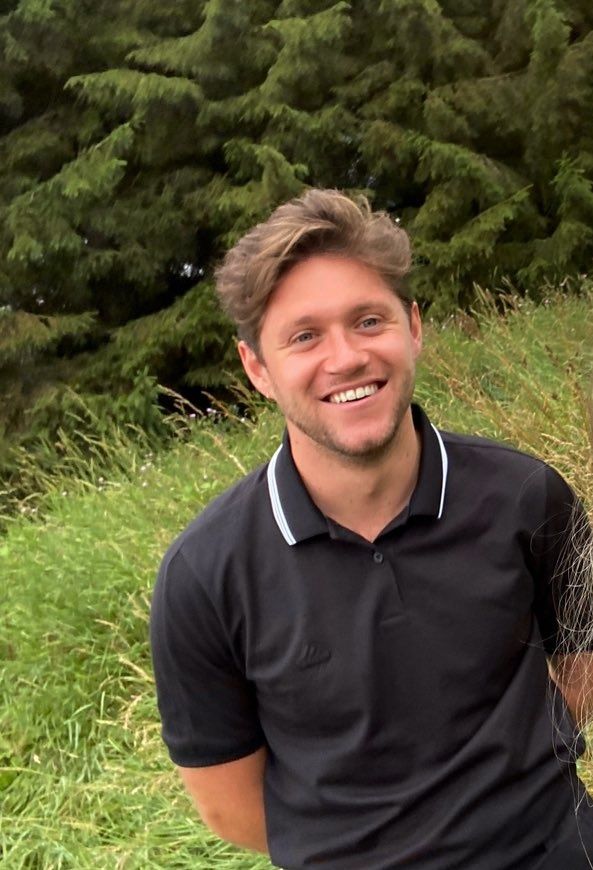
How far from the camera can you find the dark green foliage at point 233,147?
22.1ft

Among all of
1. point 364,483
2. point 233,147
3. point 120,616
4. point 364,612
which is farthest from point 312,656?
point 233,147

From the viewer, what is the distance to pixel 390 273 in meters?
1.71

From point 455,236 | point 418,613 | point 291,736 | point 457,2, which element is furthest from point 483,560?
point 457,2

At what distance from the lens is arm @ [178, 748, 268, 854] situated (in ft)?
5.58

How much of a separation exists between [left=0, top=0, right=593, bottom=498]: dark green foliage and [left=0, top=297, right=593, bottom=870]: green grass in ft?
7.26

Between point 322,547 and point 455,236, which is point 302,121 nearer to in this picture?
point 455,236

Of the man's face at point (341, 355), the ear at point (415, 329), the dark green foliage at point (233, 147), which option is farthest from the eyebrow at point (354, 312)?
the dark green foliage at point (233, 147)

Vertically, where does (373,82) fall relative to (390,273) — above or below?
below

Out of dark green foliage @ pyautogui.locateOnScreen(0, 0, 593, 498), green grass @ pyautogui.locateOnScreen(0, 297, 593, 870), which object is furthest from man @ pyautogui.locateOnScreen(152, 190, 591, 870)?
dark green foliage @ pyautogui.locateOnScreen(0, 0, 593, 498)

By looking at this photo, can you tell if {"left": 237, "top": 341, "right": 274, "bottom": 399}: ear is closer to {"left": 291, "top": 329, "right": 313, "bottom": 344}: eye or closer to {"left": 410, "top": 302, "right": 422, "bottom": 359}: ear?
{"left": 291, "top": 329, "right": 313, "bottom": 344}: eye

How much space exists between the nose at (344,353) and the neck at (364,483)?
15 centimetres

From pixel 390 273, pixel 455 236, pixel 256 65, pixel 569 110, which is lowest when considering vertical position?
pixel 455 236

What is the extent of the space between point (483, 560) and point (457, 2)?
7.19 metres

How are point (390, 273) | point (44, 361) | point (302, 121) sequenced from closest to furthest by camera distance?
point (390, 273) < point (302, 121) < point (44, 361)
